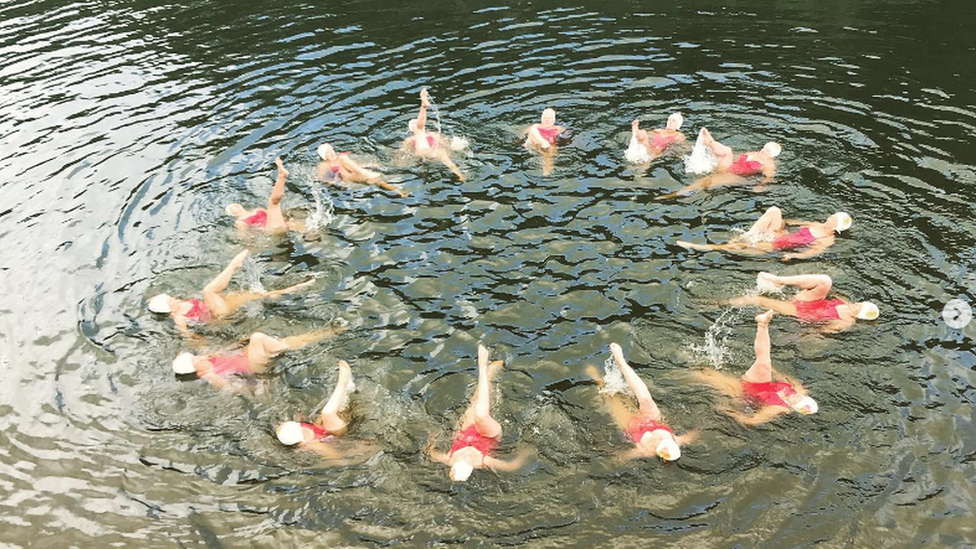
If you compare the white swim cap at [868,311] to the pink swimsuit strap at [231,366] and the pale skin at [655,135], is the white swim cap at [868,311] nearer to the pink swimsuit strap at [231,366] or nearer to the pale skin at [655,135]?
the pale skin at [655,135]

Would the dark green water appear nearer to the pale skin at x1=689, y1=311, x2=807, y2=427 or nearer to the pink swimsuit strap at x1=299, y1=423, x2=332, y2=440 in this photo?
the pale skin at x1=689, y1=311, x2=807, y2=427

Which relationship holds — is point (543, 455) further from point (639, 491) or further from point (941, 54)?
point (941, 54)

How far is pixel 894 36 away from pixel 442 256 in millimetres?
19657

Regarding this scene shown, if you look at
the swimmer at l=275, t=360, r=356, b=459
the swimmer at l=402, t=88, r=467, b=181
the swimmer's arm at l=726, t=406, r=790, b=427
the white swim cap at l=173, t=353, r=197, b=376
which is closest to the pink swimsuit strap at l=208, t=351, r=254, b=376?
the white swim cap at l=173, t=353, r=197, b=376

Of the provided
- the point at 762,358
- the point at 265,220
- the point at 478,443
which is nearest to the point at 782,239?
the point at 762,358

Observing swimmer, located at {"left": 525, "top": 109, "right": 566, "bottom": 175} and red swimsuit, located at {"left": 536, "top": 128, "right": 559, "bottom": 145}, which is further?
red swimsuit, located at {"left": 536, "top": 128, "right": 559, "bottom": 145}

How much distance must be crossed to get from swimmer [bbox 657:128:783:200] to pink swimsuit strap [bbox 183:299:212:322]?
10375 millimetres

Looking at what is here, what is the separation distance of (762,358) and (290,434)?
7.51 meters

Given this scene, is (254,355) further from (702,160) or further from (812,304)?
(702,160)

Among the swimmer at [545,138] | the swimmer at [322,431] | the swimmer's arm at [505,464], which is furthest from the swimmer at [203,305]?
the swimmer at [545,138]

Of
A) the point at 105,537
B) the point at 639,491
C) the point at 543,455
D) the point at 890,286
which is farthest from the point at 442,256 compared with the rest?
the point at 890,286

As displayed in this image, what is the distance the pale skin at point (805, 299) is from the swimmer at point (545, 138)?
6.34m

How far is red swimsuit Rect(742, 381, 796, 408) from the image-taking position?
11188 mm

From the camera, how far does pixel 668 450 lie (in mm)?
10289
